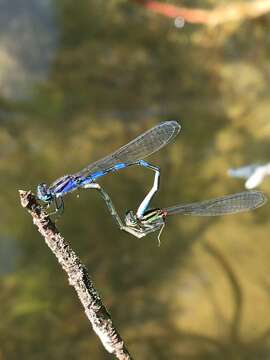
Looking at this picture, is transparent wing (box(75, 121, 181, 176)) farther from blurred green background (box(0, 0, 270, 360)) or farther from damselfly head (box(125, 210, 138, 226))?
blurred green background (box(0, 0, 270, 360))

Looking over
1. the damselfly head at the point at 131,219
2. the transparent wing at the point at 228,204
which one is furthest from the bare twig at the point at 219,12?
the damselfly head at the point at 131,219

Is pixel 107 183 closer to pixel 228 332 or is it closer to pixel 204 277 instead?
pixel 204 277

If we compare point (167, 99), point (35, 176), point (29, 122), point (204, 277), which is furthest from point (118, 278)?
point (167, 99)

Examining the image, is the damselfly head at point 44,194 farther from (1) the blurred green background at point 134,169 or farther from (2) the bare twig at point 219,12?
(2) the bare twig at point 219,12

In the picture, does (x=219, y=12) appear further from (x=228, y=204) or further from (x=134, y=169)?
(x=228, y=204)

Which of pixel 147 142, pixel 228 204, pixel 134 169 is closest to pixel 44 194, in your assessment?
pixel 147 142
